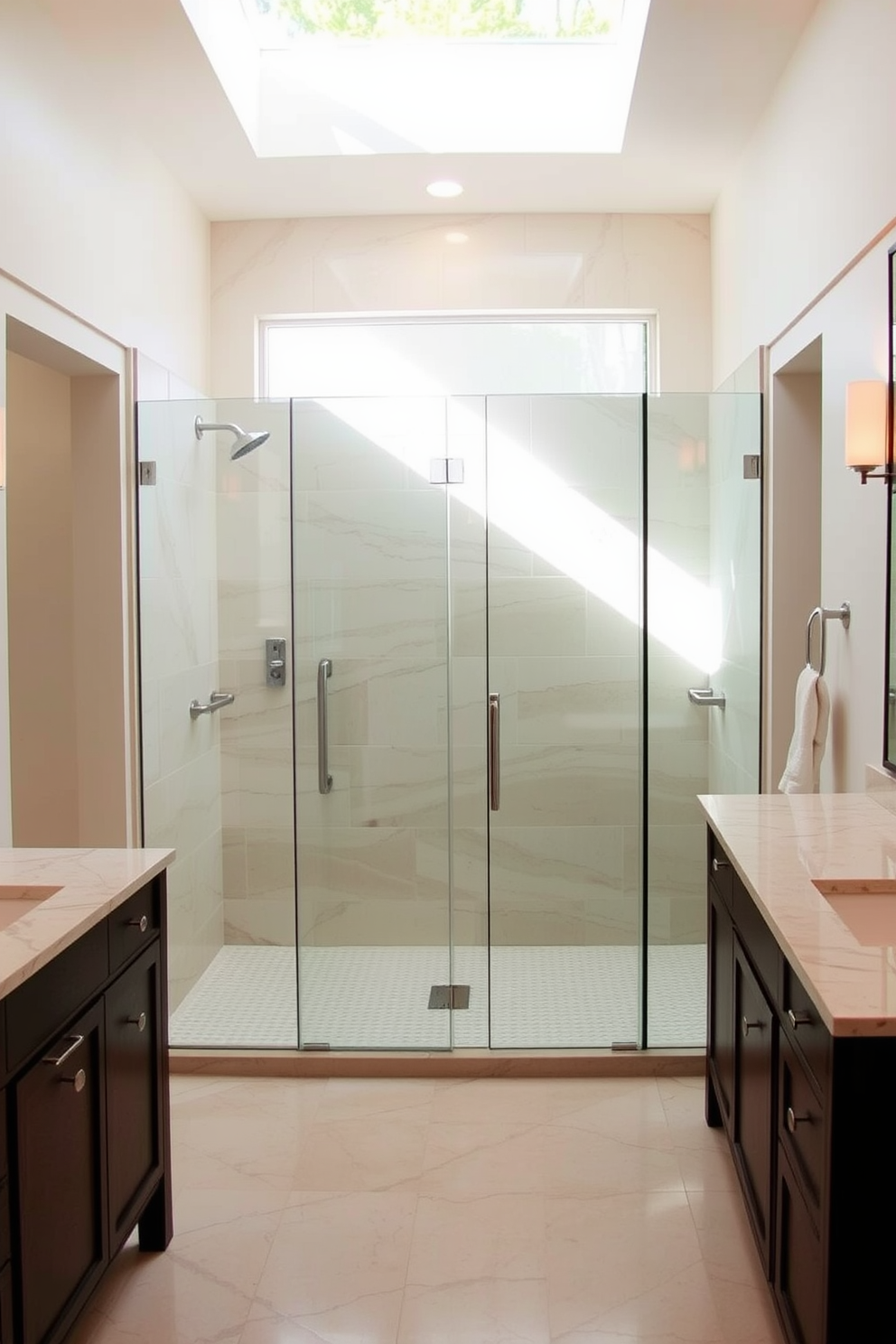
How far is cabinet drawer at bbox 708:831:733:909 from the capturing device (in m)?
2.41

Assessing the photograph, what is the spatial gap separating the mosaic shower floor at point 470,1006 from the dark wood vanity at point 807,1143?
94cm

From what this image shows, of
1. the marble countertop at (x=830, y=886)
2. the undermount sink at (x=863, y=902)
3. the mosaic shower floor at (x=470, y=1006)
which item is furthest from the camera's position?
the mosaic shower floor at (x=470, y=1006)

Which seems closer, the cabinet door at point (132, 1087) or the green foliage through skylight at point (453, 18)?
the cabinet door at point (132, 1087)

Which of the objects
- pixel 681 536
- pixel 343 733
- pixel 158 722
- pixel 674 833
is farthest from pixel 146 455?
pixel 674 833

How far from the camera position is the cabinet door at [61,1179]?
64.2 inches

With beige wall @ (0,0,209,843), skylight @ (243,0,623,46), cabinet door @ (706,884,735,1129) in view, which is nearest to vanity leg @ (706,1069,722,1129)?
cabinet door @ (706,884,735,1129)

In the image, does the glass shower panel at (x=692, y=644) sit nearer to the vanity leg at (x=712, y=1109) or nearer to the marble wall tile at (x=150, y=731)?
the vanity leg at (x=712, y=1109)

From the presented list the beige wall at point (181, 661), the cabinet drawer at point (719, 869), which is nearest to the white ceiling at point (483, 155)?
the beige wall at point (181, 661)

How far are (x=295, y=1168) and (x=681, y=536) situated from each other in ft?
6.64

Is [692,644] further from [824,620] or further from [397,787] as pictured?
[397,787]

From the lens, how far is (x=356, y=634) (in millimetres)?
3469

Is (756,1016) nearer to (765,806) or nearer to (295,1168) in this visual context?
(765,806)

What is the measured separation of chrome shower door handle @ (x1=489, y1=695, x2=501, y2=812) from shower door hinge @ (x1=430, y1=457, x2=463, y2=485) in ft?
2.18

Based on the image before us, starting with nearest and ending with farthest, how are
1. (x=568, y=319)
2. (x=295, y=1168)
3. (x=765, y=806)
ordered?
(x=765, y=806), (x=295, y=1168), (x=568, y=319)
